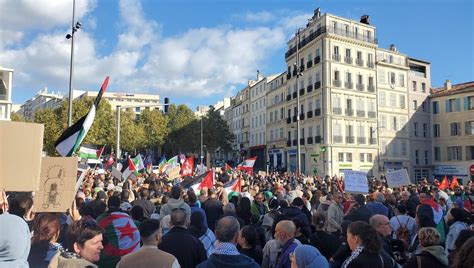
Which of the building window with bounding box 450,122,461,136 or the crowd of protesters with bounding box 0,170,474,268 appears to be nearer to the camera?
the crowd of protesters with bounding box 0,170,474,268

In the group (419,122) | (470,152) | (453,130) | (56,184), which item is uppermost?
(419,122)

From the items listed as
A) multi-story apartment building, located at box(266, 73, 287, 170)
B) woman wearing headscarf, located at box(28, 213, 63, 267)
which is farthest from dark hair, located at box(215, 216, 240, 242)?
multi-story apartment building, located at box(266, 73, 287, 170)

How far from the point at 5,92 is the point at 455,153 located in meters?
63.9

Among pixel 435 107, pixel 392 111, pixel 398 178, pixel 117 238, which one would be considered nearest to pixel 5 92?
pixel 392 111

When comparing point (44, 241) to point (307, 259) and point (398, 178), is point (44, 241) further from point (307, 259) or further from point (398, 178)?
point (398, 178)

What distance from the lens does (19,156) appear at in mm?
5398

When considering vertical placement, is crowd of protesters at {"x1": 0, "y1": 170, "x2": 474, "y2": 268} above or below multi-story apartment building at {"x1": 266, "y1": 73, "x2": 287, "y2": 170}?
below

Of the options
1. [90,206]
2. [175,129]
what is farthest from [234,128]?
[90,206]

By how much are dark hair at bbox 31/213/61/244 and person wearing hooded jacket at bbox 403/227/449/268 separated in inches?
150

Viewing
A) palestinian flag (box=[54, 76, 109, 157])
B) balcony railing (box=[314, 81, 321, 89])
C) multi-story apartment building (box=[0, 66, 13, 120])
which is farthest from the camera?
multi-story apartment building (box=[0, 66, 13, 120])

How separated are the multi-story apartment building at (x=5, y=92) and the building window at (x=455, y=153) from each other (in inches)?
2415

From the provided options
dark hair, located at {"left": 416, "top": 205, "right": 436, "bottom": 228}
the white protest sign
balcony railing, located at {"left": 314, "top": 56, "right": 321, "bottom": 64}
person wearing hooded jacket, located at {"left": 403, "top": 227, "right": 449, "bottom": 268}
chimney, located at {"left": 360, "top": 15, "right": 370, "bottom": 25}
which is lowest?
person wearing hooded jacket, located at {"left": 403, "top": 227, "right": 449, "bottom": 268}

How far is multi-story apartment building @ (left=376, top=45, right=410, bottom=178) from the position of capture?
160ft

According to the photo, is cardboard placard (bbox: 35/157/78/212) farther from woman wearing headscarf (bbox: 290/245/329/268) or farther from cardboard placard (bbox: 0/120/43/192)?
woman wearing headscarf (bbox: 290/245/329/268)
